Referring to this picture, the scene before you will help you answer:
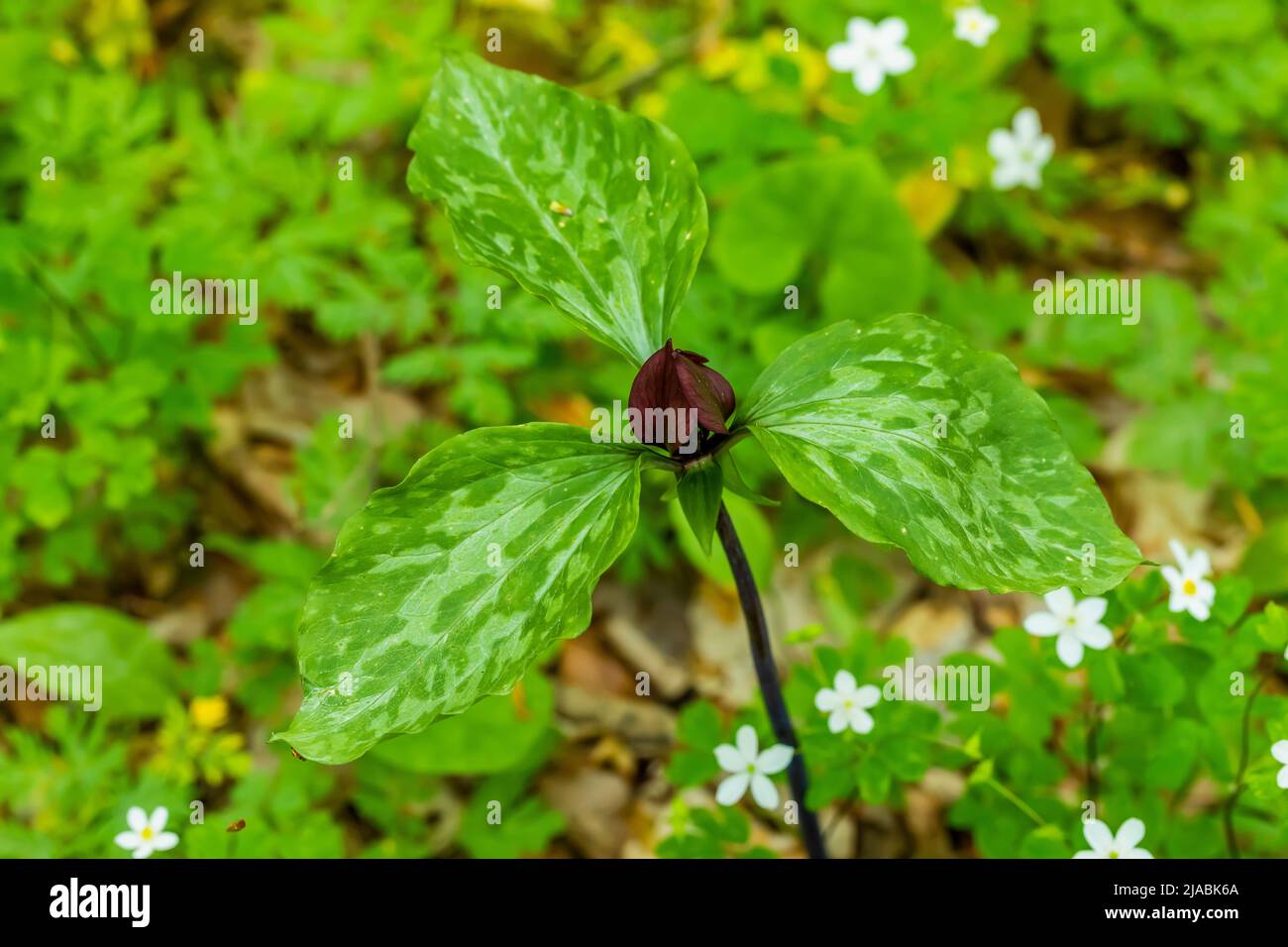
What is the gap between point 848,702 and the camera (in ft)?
4.75

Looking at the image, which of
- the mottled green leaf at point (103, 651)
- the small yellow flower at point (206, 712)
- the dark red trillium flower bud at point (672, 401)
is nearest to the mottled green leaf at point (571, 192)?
the dark red trillium flower bud at point (672, 401)

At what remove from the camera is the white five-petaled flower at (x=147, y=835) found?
150 cm

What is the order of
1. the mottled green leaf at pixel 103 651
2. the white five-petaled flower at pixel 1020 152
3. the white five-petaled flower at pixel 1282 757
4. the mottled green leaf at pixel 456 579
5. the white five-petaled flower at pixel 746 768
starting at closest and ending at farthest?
the mottled green leaf at pixel 456 579, the white five-petaled flower at pixel 1282 757, the white five-petaled flower at pixel 746 768, the mottled green leaf at pixel 103 651, the white five-petaled flower at pixel 1020 152

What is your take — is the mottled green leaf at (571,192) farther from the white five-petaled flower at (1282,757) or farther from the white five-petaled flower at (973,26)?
the white five-petaled flower at (973,26)

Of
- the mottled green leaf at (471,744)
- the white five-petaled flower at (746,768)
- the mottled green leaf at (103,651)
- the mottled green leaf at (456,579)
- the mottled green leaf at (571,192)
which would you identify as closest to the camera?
the mottled green leaf at (456,579)

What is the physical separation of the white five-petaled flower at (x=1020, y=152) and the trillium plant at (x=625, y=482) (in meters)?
1.54

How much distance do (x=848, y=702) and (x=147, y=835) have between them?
1.09 m

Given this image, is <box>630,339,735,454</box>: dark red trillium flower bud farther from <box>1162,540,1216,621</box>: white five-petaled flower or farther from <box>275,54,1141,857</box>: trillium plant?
<box>1162,540,1216,621</box>: white five-petaled flower

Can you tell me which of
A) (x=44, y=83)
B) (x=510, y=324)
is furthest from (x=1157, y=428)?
(x=44, y=83)

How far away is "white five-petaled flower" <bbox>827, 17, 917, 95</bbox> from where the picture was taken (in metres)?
2.11

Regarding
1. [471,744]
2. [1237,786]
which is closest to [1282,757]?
[1237,786]

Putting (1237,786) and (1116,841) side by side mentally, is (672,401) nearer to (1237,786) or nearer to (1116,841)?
(1116,841)

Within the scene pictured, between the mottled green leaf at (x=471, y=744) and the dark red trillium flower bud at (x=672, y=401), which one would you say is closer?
the dark red trillium flower bud at (x=672, y=401)
